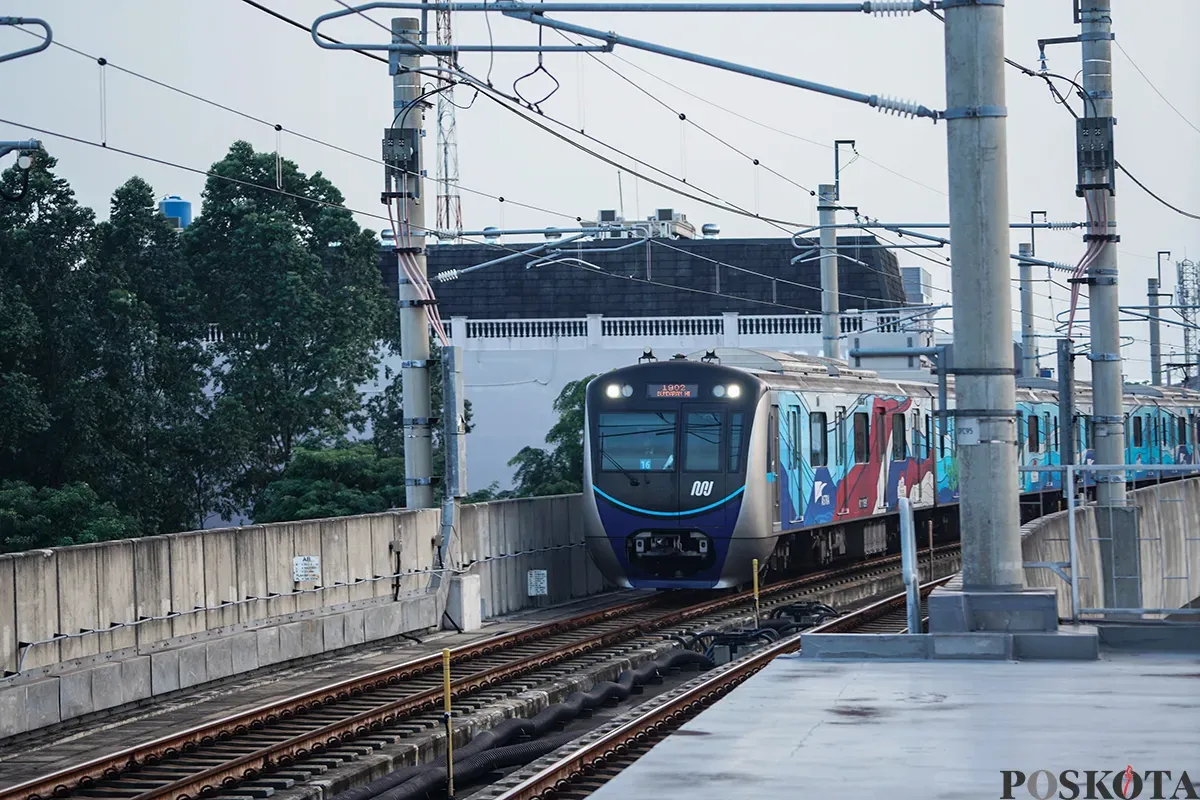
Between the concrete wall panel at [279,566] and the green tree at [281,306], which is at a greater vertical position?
the green tree at [281,306]

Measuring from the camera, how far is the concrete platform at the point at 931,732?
28.2ft

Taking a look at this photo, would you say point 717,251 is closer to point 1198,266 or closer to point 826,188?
point 826,188

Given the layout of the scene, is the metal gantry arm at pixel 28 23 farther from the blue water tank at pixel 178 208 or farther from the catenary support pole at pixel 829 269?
the blue water tank at pixel 178 208

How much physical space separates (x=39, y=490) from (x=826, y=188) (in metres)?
16.6

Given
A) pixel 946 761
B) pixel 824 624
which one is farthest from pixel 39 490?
pixel 946 761

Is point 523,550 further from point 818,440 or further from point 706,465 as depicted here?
point 818,440

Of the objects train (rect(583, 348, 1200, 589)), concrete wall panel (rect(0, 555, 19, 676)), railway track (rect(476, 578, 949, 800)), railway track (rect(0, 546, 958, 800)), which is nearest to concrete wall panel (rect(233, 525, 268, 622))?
railway track (rect(0, 546, 958, 800))

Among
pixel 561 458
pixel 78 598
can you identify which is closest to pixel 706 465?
pixel 78 598

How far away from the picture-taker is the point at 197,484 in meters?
41.0

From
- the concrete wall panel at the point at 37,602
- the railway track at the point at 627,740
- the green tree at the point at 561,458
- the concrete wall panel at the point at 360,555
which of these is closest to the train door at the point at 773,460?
the railway track at the point at 627,740

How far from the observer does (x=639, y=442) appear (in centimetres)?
2366

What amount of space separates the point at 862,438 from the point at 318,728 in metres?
16.9

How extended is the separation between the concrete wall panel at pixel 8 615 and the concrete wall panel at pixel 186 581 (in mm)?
2310

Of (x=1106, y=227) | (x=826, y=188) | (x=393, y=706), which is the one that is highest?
(x=826, y=188)
